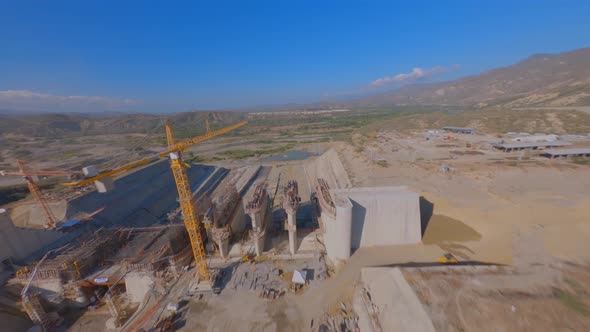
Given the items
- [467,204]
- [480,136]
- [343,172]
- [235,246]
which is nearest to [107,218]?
[235,246]

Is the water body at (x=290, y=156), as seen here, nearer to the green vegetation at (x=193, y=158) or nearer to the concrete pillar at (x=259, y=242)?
the green vegetation at (x=193, y=158)

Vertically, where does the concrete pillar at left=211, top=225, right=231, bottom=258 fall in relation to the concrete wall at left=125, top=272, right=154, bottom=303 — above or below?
above

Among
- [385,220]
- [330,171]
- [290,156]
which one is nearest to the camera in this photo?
[385,220]

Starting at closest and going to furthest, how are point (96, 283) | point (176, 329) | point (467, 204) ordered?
point (176, 329) < point (96, 283) < point (467, 204)

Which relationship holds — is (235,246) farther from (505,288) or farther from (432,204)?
(432,204)

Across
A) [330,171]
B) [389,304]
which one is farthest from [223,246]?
[330,171]

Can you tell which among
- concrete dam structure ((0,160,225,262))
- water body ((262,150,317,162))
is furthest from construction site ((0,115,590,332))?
water body ((262,150,317,162))

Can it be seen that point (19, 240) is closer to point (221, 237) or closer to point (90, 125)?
point (221, 237)

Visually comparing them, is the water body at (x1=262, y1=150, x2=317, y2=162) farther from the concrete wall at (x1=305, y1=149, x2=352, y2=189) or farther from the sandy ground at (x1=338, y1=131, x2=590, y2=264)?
the sandy ground at (x1=338, y1=131, x2=590, y2=264)
